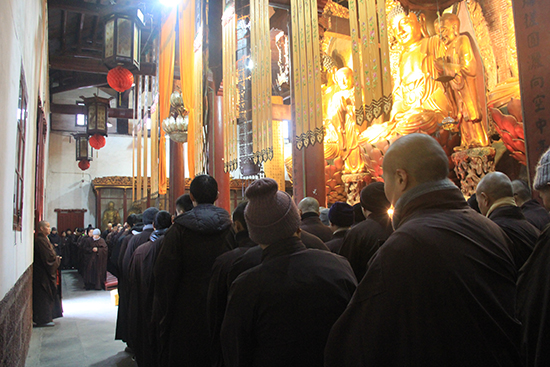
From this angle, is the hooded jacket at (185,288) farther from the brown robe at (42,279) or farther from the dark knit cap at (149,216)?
the brown robe at (42,279)

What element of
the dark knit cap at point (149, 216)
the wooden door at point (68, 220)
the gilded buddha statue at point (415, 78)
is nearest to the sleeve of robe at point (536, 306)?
the dark knit cap at point (149, 216)

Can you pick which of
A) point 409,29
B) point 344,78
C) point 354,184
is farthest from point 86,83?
point 409,29

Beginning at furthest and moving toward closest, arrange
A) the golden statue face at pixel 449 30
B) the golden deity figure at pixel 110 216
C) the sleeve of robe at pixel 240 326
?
1. the golden deity figure at pixel 110 216
2. the golden statue face at pixel 449 30
3. the sleeve of robe at pixel 240 326

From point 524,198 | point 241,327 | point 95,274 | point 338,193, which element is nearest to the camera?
point 241,327

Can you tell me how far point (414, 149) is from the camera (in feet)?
4.00

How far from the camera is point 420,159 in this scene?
3.94 feet

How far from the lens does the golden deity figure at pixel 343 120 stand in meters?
9.08

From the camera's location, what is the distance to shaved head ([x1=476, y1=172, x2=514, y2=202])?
7.40ft

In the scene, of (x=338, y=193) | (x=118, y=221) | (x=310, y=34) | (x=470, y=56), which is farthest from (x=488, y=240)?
(x=118, y=221)

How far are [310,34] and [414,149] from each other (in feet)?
12.7

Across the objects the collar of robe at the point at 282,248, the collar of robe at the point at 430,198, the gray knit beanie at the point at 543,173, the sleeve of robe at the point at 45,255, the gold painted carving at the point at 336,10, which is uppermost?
the gold painted carving at the point at 336,10

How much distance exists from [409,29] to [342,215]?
6.33 meters

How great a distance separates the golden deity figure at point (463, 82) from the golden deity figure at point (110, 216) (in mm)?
13766

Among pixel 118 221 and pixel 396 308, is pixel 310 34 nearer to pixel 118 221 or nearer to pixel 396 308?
pixel 396 308
